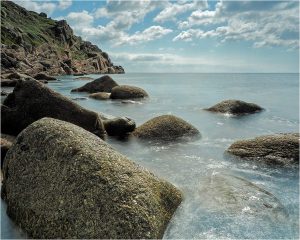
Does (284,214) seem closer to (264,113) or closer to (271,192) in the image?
(271,192)

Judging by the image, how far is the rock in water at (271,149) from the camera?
14.8 meters

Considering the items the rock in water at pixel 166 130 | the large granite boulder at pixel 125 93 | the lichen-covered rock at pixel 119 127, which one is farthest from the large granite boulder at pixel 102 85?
the rock in water at pixel 166 130

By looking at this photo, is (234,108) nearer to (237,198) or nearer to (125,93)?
(125,93)

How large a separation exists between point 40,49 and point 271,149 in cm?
14288

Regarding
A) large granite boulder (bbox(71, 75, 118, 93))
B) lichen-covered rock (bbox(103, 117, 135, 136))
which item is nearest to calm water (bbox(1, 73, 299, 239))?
lichen-covered rock (bbox(103, 117, 135, 136))

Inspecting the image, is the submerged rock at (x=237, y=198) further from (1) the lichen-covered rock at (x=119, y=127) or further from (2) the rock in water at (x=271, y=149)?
(1) the lichen-covered rock at (x=119, y=127)

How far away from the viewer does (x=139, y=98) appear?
143 feet

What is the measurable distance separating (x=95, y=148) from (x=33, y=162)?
5.41 feet

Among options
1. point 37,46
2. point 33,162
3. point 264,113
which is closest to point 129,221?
point 33,162

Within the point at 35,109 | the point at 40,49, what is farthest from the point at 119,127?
the point at 40,49

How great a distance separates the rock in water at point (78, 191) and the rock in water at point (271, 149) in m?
6.44

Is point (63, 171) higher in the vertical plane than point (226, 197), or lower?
higher

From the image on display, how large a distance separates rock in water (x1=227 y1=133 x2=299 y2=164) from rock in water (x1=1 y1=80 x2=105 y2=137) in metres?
7.70

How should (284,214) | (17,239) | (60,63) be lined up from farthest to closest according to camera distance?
(60,63) → (284,214) → (17,239)
